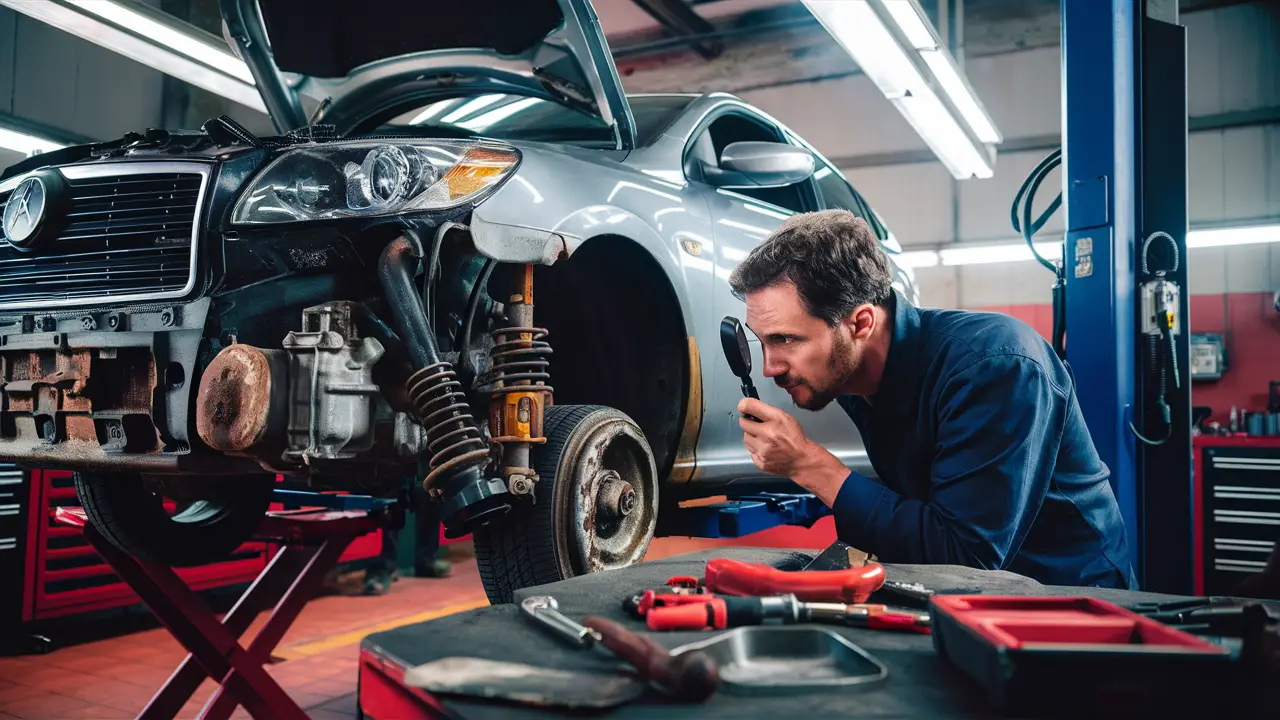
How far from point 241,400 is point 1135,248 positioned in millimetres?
2442

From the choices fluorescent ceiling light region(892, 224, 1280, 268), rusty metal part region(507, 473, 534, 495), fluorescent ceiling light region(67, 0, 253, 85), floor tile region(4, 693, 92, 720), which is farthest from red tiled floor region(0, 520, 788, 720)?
fluorescent ceiling light region(892, 224, 1280, 268)

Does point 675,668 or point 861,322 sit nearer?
point 675,668

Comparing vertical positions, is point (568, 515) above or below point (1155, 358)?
below

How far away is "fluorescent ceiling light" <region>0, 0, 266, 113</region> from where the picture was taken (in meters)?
3.31

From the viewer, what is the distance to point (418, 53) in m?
2.47

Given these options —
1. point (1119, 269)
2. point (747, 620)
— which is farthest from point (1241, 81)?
point (747, 620)

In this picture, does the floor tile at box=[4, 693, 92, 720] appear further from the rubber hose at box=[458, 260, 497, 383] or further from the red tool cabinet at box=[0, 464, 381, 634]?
the rubber hose at box=[458, 260, 497, 383]

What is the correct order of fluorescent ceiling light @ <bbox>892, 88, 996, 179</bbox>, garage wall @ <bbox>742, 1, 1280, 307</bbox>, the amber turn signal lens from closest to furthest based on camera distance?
the amber turn signal lens → fluorescent ceiling light @ <bbox>892, 88, 996, 179</bbox> → garage wall @ <bbox>742, 1, 1280, 307</bbox>

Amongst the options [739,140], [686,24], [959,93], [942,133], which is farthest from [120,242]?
[686,24]

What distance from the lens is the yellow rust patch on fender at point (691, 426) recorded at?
235cm

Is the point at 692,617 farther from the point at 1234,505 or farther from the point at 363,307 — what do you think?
the point at 1234,505

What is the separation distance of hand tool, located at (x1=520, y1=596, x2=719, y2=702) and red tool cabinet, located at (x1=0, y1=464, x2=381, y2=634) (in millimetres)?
3426

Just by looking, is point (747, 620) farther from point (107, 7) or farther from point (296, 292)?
point (107, 7)

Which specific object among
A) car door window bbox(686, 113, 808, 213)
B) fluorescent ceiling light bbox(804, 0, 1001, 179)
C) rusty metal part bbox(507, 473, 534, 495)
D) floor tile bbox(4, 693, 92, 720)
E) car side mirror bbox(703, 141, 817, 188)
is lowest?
floor tile bbox(4, 693, 92, 720)
